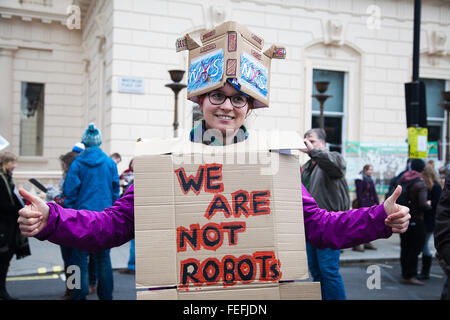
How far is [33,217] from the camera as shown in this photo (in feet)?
5.98

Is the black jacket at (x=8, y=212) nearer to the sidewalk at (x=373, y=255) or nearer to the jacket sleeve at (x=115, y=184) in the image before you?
the jacket sleeve at (x=115, y=184)

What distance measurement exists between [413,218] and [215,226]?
6023mm

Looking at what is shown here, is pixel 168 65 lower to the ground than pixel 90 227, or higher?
higher

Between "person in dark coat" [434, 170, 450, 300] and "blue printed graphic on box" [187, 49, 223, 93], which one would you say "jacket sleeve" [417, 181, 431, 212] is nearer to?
"person in dark coat" [434, 170, 450, 300]

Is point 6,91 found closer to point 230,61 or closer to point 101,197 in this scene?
point 101,197

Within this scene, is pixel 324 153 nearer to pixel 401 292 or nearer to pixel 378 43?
pixel 401 292

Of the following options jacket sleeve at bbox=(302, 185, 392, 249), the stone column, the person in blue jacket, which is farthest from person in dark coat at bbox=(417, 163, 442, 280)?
the stone column

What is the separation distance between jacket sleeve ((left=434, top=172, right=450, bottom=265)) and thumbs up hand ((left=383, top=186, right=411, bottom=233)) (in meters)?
0.29

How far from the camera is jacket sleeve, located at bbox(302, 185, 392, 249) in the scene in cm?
198

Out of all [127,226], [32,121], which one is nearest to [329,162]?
[127,226]

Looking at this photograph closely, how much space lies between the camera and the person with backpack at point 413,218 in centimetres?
716

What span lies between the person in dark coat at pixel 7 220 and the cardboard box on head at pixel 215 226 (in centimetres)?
435
